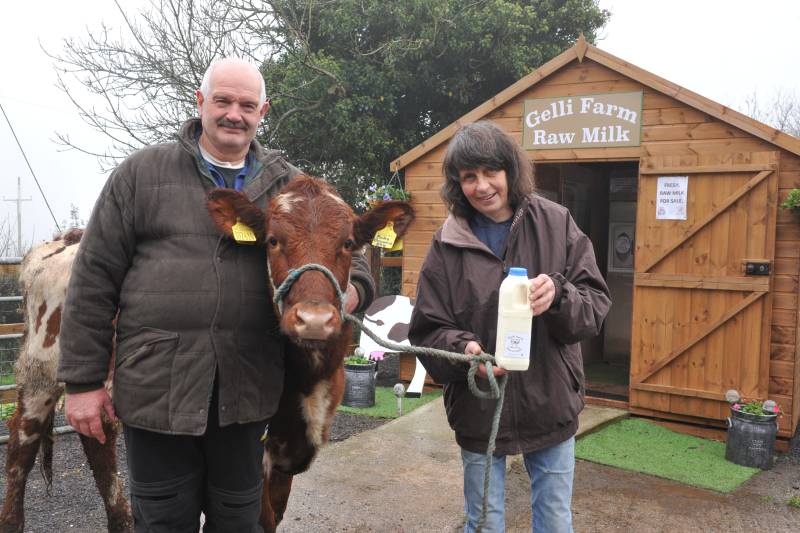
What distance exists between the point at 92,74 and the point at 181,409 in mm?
10554

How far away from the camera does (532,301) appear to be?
2.00 m

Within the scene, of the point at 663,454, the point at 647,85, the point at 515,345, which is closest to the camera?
the point at 515,345

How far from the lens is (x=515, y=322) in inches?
77.5

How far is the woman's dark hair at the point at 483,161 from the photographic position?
2.28 metres

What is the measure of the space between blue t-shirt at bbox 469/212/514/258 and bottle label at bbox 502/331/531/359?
0.47m

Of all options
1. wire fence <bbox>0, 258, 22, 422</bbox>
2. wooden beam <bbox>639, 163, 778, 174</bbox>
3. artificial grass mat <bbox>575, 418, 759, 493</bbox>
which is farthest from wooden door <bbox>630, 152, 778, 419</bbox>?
wire fence <bbox>0, 258, 22, 422</bbox>

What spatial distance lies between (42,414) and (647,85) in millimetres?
5768

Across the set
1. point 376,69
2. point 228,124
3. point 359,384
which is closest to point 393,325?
point 359,384

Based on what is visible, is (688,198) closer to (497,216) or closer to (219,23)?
(497,216)

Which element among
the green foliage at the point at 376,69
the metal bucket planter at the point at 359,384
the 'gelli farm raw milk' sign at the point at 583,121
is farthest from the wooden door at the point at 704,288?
the green foliage at the point at 376,69

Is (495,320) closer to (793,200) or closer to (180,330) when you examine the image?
(180,330)

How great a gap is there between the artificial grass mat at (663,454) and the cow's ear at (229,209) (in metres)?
4.07

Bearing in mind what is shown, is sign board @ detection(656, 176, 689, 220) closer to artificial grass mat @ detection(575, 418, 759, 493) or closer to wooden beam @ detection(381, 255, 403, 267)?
artificial grass mat @ detection(575, 418, 759, 493)

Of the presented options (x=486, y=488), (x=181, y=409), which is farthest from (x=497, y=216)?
A: (x=181, y=409)
